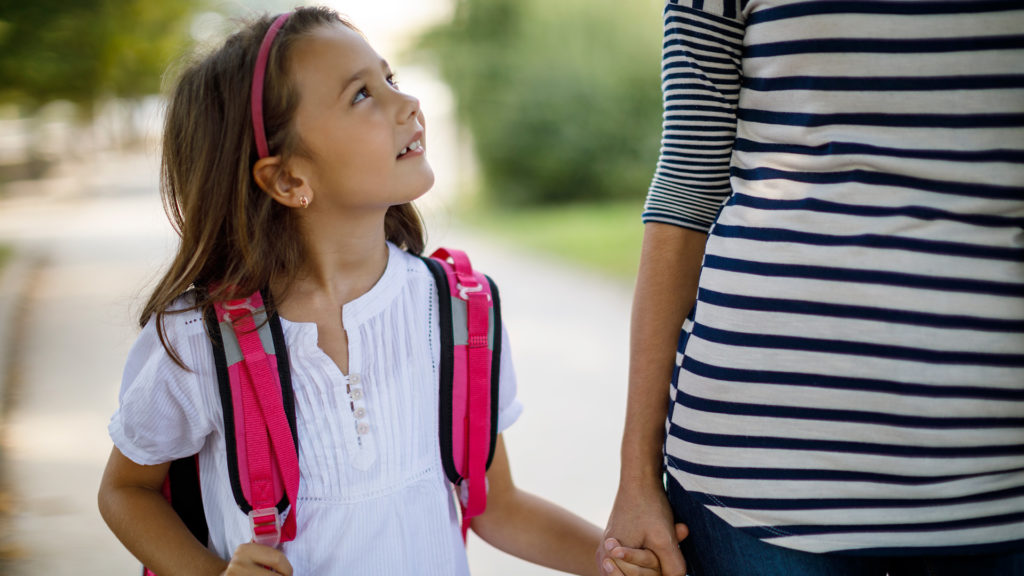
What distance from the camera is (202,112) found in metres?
1.40

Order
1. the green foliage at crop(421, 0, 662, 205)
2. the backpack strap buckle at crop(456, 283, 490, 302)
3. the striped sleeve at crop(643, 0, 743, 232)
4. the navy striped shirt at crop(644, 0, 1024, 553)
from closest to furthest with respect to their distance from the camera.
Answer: the navy striped shirt at crop(644, 0, 1024, 553) → the striped sleeve at crop(643, 0, 743, 232) → the backpack strap buckle at crop(456, 283, 490, 302) → the green foliage at crop(421, 0, 662, 205)

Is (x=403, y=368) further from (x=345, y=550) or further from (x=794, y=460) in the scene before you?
(x=794, y=460)

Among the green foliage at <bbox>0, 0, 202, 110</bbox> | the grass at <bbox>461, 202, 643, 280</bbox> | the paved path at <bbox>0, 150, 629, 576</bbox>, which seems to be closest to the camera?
the paved path at <bbox>0, 150, 629, 576</bbox>

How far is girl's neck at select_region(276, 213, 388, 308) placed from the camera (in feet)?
4.78

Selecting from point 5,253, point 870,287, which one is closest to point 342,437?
point 870,287

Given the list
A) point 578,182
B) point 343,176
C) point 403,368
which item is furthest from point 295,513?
point 578,182

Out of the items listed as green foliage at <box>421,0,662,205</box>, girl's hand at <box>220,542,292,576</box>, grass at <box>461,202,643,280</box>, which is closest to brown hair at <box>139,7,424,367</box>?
girl's hand at <box>220,542,292,576</box>

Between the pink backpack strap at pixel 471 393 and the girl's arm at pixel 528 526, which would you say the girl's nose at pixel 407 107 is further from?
the girl's arm at pixel 528 526

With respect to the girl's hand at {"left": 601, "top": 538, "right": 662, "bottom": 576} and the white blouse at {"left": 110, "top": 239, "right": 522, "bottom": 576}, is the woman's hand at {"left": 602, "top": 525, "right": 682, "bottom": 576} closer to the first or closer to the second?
the girl's hand at {"left": 601, "top": 538, "right": 662, "bottom": 576}

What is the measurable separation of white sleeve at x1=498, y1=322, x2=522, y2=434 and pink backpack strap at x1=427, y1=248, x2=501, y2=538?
0.23 feet

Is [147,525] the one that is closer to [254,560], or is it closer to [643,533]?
[254,560]

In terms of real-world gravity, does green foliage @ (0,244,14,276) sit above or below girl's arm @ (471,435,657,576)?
below

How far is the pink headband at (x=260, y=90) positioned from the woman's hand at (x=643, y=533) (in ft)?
2.58

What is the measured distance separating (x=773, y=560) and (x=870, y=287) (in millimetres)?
369
